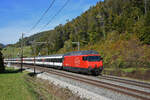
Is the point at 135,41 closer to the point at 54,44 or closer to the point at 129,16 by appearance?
the point at 129,16

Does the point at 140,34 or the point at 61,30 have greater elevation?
the point at 61,30

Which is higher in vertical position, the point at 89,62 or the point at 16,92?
the point at 89,62

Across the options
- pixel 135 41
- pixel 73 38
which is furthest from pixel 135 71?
pixel 73 38

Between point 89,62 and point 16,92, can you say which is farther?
point 89,62

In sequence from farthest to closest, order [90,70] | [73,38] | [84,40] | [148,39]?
[73,38]
[84,40]
[148,39]
[90,70]

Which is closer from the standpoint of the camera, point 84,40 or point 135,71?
point 135,71

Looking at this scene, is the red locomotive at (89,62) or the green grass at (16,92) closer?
the green grass at (16,92)

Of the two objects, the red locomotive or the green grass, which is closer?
the green grass

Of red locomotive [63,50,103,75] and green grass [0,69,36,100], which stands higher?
red locomotive [63,50,103,75]

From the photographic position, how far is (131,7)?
5941 cm

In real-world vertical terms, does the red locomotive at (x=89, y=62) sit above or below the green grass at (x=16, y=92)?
above

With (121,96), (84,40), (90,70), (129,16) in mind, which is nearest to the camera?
(121,96)

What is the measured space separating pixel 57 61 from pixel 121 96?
26646 mm

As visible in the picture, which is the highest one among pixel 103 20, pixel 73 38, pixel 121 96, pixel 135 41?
pixel 103 20
